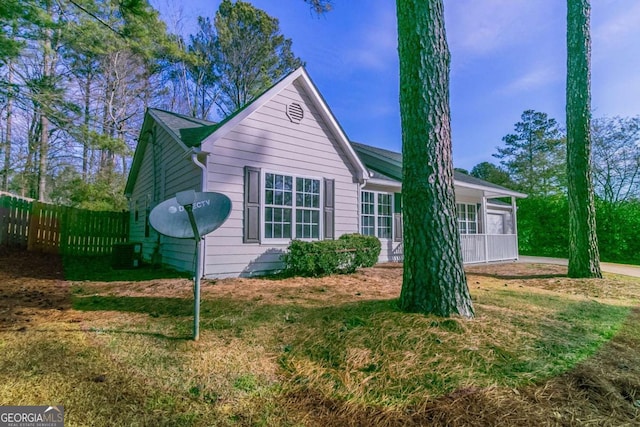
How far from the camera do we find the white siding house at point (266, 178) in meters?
6.36

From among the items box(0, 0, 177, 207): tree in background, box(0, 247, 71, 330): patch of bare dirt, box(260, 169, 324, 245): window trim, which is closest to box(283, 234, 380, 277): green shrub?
box(260, 169, 324, 245): window trim

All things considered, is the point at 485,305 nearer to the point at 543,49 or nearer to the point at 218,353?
the point at 218,353

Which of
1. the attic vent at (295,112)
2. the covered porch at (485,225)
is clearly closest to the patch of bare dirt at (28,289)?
the attic vent at (295,112)

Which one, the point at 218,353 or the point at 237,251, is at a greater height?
the point at 237,251

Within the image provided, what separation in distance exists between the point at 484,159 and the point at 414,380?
34.8 metres

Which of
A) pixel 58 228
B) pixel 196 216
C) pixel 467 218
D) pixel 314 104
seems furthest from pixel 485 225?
pixel 58 228

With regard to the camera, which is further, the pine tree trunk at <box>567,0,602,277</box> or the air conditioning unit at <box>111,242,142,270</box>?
the air conditioning unit at <box>111,242,142,270</box>

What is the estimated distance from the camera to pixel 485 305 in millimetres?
3785

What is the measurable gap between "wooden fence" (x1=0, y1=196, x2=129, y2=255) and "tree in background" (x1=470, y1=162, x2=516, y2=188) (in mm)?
29429

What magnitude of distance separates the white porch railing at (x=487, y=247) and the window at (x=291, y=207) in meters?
5.70

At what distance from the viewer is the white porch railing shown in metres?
10.6

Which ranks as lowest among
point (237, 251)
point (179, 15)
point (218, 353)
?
point (218, 353)

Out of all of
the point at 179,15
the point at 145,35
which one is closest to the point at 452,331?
the point at 145,35

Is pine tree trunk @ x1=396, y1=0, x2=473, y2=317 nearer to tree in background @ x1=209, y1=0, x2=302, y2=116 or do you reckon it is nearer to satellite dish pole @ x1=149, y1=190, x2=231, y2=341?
satellite dish pole @ x1=149, y1=190, x2=231, y2=341
